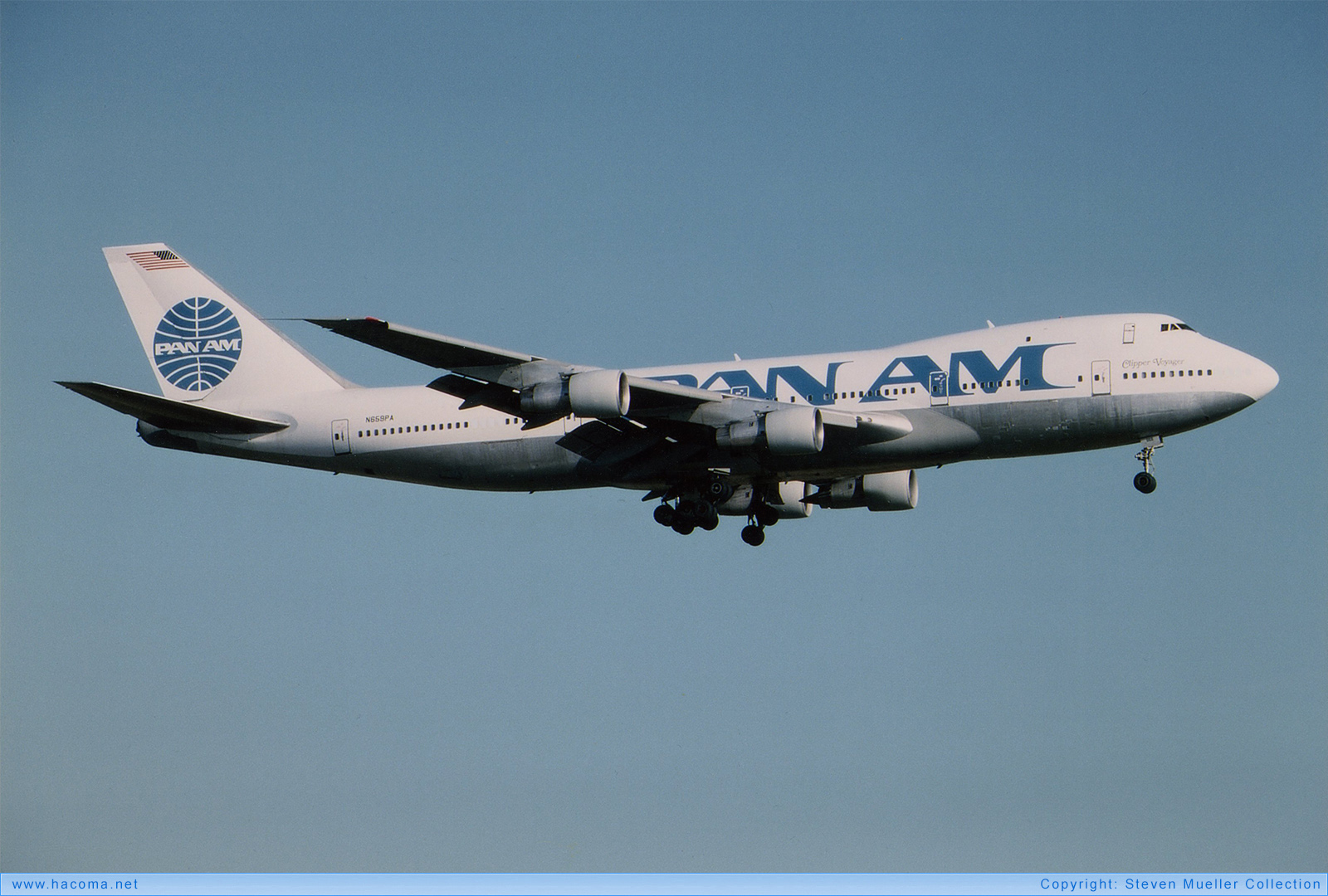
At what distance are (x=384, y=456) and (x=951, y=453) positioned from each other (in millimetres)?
15543

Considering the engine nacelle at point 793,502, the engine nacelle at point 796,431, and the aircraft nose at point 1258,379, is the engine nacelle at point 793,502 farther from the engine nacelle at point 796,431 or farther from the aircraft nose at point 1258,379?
the aircraft nose at point 1258,379

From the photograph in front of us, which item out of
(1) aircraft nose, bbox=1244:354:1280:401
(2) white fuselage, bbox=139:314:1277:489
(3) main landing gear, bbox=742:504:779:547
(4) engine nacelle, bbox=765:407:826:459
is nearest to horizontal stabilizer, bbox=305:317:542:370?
(2) white fuselage, bbox=139:314:1277:489

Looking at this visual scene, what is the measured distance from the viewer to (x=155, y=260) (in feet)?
143

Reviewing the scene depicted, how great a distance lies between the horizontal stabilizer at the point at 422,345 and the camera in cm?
3131

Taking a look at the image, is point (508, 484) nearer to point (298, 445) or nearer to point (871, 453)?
point (298, 445)

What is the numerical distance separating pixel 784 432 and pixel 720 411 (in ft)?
6.90

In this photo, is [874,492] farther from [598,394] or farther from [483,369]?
[483,369]

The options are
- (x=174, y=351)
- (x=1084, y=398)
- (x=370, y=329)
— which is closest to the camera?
(x=370, y=329)

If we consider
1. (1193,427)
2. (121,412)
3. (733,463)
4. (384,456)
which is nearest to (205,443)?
(121,412)

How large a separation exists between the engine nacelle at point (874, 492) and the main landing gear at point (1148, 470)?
792 cm

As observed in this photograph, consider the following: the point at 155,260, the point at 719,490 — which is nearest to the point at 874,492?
the point at 719,490

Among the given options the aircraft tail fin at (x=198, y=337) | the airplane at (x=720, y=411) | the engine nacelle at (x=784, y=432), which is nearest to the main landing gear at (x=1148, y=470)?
the airplane at (x=720, y=411)

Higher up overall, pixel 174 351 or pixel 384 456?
pixel 174 351

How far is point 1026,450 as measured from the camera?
35.0 metres
